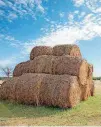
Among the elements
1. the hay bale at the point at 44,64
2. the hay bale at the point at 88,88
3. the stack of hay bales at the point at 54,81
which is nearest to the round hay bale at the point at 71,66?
the stack of hay bales at the point at 54,81

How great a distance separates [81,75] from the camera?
16.2 m

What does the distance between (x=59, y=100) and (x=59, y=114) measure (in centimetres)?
99

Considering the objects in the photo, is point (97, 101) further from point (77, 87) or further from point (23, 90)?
point (23, 90)

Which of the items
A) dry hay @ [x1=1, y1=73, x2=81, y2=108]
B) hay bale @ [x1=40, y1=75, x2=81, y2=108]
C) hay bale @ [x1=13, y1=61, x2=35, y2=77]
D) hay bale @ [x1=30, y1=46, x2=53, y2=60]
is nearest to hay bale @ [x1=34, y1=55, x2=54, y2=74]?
hay bale @ [x1=13, y1=61, x2=35, y2=77]

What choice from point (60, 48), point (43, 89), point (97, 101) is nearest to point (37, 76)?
point (43, 89)

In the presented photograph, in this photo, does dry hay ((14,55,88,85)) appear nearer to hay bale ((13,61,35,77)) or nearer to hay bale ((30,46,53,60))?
hay bale ((13,61,35,77))

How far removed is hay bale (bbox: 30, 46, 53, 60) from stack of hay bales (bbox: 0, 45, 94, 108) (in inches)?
14.7

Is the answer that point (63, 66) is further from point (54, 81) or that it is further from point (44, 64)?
point (54, 81)

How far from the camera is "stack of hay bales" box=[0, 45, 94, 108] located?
14.8 m

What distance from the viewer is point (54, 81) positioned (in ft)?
49.7

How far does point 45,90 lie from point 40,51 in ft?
14.4

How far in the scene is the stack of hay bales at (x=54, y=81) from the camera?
14844 millimetres

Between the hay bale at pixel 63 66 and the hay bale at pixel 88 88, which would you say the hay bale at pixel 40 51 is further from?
the hay bale at pixel 88 88

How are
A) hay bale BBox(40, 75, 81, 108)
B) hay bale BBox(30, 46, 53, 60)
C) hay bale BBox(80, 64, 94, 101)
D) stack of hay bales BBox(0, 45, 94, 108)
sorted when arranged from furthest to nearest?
hay bale BBox(30, 46, 53, 60)
hay bale BBox(80, 64, 94, 101)
stack of hay bales BBox(0, 45, 94, 108)
hay bale BBox(40, 75, 81, 108)
